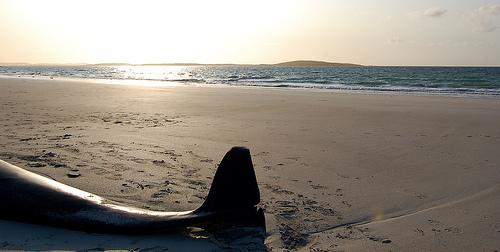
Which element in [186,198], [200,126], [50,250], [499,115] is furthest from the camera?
[499,115]

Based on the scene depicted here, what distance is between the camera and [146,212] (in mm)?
2814

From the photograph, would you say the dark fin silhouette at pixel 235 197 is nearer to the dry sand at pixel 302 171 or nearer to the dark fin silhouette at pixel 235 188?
the dark fin silhouette at pixel 235 188

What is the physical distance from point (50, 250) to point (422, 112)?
9909 mm

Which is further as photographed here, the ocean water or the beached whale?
the ocean water

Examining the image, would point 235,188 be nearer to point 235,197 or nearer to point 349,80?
point 235,197

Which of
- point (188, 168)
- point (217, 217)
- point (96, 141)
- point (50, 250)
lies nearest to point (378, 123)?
point (188, 168)

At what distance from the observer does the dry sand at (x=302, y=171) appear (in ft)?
9.00

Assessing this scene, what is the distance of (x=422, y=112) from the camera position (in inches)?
399

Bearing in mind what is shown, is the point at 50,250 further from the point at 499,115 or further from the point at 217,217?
the point at 499,115

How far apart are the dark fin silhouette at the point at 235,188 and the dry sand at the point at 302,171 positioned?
0.93 feet

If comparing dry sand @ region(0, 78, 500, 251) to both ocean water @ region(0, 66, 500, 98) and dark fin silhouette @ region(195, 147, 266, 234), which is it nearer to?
dark fin silhouette @ region(195, 147, 266, 234)

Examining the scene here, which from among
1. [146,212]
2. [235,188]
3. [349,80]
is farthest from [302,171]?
[349,80]

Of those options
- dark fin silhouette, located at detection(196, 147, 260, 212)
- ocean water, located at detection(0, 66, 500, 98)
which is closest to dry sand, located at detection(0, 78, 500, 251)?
dark fin silhouette, located at detection(196, 147, 260, 212)

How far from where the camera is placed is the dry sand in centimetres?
274
